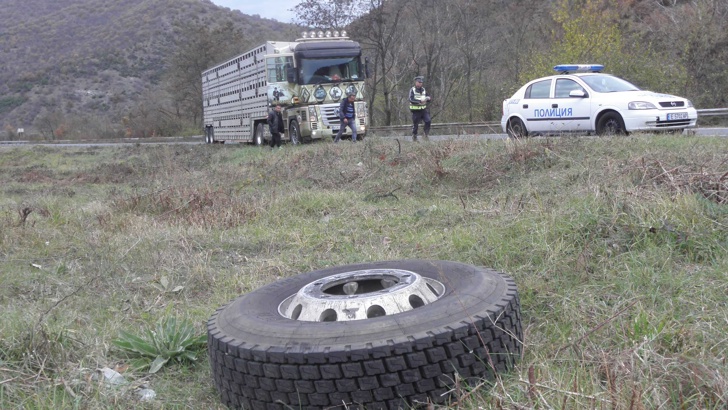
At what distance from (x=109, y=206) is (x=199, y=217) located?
2.09m

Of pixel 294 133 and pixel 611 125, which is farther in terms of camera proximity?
pixel 294 133

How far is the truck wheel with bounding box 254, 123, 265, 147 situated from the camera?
21656 mm

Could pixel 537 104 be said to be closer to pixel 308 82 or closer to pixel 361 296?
pixel 308 82

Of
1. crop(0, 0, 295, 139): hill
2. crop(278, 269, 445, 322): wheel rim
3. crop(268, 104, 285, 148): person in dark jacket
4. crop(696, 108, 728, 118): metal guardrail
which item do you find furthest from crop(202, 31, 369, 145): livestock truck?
crop(0, 0, 295, 139): hill

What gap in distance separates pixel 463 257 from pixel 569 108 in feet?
27.4

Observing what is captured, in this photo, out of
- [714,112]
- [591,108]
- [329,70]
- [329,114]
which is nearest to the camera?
[591,108]

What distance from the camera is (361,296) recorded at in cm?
300

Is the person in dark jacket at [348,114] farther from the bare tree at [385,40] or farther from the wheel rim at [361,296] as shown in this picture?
the wheel rim at [361,296]

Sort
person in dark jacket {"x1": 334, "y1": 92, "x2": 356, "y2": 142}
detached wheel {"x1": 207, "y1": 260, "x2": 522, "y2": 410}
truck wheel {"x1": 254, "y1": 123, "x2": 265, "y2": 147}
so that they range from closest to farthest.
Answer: detached wheel {"x1": 207, "y1": 260, "x2": 522, "y2": 410}
person in dark jacket {"x1": 334, "y1": 92, "x2": 356, "y2": 142}
truck wheel {"x1": 254, "y1": 123, "x2": 265, "y2": 147}

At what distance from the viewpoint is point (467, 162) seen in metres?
8.58

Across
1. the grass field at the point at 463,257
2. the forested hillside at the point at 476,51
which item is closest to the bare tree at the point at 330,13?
the forested hillside at the point at 476,51

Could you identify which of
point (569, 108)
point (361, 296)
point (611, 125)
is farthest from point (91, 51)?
point (361, 296)

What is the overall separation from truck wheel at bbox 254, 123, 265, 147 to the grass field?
12.6 meters

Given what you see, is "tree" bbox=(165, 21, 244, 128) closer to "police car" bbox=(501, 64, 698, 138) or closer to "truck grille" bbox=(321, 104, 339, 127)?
"truck grille" bbox=(321, 104, 339, 127)
